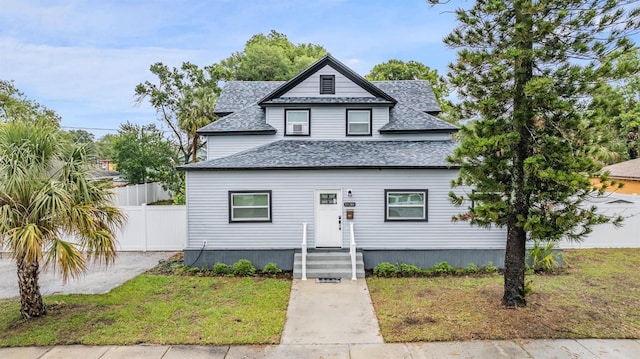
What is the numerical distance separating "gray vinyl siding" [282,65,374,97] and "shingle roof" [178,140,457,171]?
206cm

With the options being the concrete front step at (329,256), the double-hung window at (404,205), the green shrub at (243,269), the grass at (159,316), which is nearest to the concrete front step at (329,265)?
the concrete front step at (329,256)

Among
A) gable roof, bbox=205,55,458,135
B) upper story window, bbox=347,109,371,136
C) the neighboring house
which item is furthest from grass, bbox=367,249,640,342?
the neighboring house

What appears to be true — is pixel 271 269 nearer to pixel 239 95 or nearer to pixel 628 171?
pixel 239 95

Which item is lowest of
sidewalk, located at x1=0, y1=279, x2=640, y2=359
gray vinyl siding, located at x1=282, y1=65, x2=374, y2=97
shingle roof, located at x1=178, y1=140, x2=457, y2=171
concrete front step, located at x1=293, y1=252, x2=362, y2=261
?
sidewalk, located at x1=0, y1=279, x2=640, y2=359

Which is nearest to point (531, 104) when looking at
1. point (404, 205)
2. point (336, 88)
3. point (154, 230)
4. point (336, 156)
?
point (404, 205)

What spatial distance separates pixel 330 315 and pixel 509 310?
3825mm

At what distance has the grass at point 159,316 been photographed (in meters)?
6.31

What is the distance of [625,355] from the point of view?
571 centimetres

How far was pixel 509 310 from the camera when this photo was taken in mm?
7457

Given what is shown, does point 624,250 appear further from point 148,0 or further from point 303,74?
point 148,0

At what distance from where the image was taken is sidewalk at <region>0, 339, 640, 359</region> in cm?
572

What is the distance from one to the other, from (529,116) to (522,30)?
163 centimetres

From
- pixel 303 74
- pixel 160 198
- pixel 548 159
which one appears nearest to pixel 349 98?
pixel 303 74

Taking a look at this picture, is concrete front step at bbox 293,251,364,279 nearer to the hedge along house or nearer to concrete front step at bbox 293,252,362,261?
concrete front step at bbox 293,252,362,261
